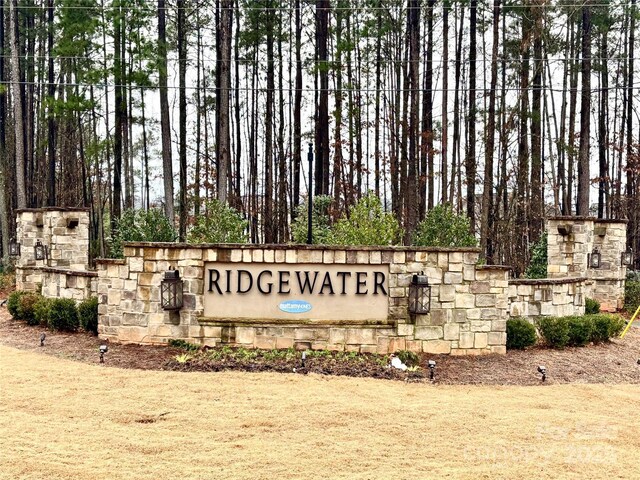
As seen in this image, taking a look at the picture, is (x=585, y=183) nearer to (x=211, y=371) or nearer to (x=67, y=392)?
(x=211, y=371)

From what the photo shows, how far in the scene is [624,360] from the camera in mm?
8594

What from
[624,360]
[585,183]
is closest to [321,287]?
[624,360]

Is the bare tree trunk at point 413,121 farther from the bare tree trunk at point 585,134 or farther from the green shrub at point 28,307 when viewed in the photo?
the green shrub at point 28,307

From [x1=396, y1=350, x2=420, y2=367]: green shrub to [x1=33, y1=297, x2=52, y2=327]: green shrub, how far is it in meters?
6.12

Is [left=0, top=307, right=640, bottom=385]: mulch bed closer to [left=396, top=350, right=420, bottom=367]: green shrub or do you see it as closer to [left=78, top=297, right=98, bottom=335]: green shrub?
[left=396, top=350, right=420, bottom=367]: green shrub

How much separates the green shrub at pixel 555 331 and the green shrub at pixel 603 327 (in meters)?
0.76

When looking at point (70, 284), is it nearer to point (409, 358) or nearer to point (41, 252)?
point (41, 252)

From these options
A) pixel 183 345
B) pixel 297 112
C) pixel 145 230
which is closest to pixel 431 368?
pixel 183 345

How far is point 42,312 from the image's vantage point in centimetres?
1007

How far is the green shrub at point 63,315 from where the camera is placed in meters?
9.48

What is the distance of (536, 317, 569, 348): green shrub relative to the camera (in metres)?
8.91

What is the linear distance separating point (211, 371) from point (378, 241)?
407 cm

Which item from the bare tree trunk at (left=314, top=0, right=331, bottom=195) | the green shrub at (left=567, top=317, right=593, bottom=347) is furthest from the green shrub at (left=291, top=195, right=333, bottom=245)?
the green shrub at (left=567, top=317, right=593, bottom=347)

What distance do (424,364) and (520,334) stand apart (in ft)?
5.98
